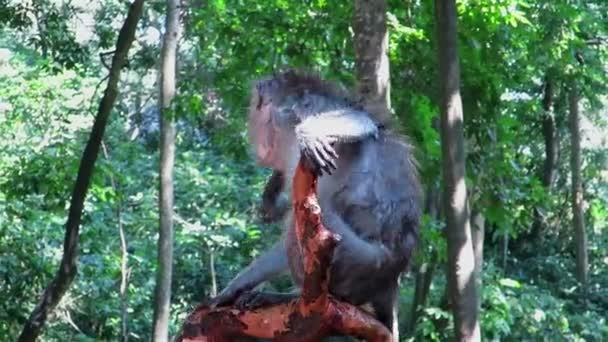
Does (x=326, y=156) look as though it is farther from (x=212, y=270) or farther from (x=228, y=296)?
(x=212, y=270)

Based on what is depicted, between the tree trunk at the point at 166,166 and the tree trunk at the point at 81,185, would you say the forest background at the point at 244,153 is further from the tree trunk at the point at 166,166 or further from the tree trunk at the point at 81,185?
the tree trunk at the point at 81,185

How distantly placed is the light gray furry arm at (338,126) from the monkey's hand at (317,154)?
0.6 inches

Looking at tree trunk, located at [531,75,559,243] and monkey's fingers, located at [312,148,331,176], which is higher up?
tree trunk, located at [531,75,559,243]

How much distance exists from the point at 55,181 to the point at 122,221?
3975mm

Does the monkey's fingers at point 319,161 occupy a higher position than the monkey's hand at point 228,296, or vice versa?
the monkey's fingers at point 319,161

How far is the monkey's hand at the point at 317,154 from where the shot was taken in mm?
2721

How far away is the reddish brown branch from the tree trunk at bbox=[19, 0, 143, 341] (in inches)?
232

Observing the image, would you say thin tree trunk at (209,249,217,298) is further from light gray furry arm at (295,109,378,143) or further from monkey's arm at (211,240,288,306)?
light gray furry arm at (295,109,378,143)

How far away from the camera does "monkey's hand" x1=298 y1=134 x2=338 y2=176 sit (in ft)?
8.93

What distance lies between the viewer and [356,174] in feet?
11.5

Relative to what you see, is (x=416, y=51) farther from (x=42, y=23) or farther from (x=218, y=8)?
(x=42, y=23)

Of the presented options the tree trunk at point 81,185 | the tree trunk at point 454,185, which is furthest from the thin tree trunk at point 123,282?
the tree trunk at point 454,185

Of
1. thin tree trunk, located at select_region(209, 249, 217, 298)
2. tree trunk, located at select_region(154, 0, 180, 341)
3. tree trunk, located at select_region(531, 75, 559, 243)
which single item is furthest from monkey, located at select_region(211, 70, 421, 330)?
tree trunk, located at select_region(531, 75, 559, 243)

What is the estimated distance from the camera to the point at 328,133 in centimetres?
295
